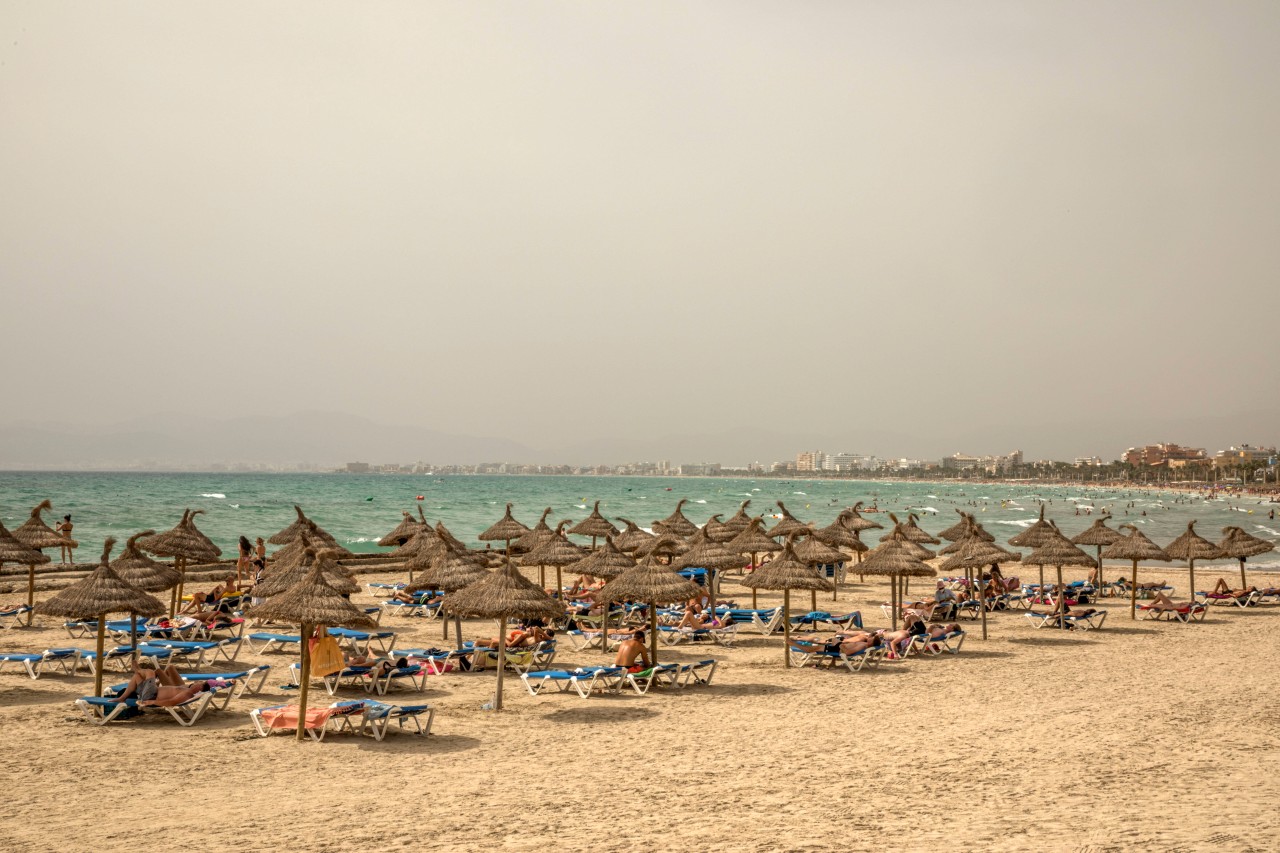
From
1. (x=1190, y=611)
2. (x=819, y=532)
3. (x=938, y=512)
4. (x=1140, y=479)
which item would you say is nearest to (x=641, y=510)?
(x=938, y=512)

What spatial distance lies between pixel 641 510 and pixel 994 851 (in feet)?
279

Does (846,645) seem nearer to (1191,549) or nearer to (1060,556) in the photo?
(1060,556)

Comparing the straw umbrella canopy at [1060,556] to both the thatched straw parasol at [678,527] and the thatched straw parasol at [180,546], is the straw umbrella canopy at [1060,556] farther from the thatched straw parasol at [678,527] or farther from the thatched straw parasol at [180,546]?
the thatched straw parasol at [180,546]

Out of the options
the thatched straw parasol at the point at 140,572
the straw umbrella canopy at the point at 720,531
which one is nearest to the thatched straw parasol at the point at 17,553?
Answer: the thatched straw parasol at the point at 140,572

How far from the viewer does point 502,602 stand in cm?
1129

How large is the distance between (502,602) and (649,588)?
243 centimetres

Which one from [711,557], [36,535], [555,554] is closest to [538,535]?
[555,554]

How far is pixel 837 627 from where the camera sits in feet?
62.7

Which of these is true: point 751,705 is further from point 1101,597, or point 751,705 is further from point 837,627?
point 1101,597

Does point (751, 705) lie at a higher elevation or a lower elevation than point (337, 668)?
lower

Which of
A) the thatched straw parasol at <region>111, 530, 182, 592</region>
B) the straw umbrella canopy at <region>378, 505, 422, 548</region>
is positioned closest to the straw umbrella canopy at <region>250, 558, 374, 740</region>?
the thatched straw parasol at <region>111, 530, 182, 592</region>

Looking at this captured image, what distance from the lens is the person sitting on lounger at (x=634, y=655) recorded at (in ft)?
42.9

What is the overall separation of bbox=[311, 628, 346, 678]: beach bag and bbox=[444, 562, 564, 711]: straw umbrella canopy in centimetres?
150

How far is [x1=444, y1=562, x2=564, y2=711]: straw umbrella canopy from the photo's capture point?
1127cm
